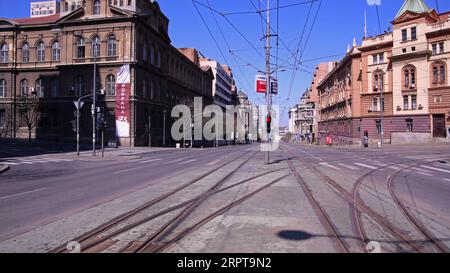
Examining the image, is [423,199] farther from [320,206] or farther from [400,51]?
[400,51]

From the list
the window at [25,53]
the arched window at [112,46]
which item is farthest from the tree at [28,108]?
the arched window at [112,46]

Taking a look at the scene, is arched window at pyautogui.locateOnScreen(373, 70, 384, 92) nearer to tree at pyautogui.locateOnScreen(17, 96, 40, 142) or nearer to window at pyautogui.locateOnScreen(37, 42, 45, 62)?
tree at pyautogui.locateOnScreen(17, 96, 40, 142)

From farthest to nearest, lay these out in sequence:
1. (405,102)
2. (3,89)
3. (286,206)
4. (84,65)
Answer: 1. (3,89)
2. (84,65)
3. (405,102)
4. (286,206)

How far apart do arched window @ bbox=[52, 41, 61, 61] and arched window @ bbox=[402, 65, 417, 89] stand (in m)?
51.4

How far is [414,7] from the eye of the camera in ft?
184

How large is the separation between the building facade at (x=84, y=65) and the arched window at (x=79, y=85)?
0.05ft

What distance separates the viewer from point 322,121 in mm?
102812

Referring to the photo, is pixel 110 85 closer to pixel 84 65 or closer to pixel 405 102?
pixel 84 65

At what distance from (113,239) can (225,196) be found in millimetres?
4966

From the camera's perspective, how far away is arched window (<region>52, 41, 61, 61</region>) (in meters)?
60.7

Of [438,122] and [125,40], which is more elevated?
[125,40]

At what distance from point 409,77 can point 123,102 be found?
40402 millimetres

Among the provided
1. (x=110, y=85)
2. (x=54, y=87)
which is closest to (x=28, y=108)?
(x=54, y=87)
